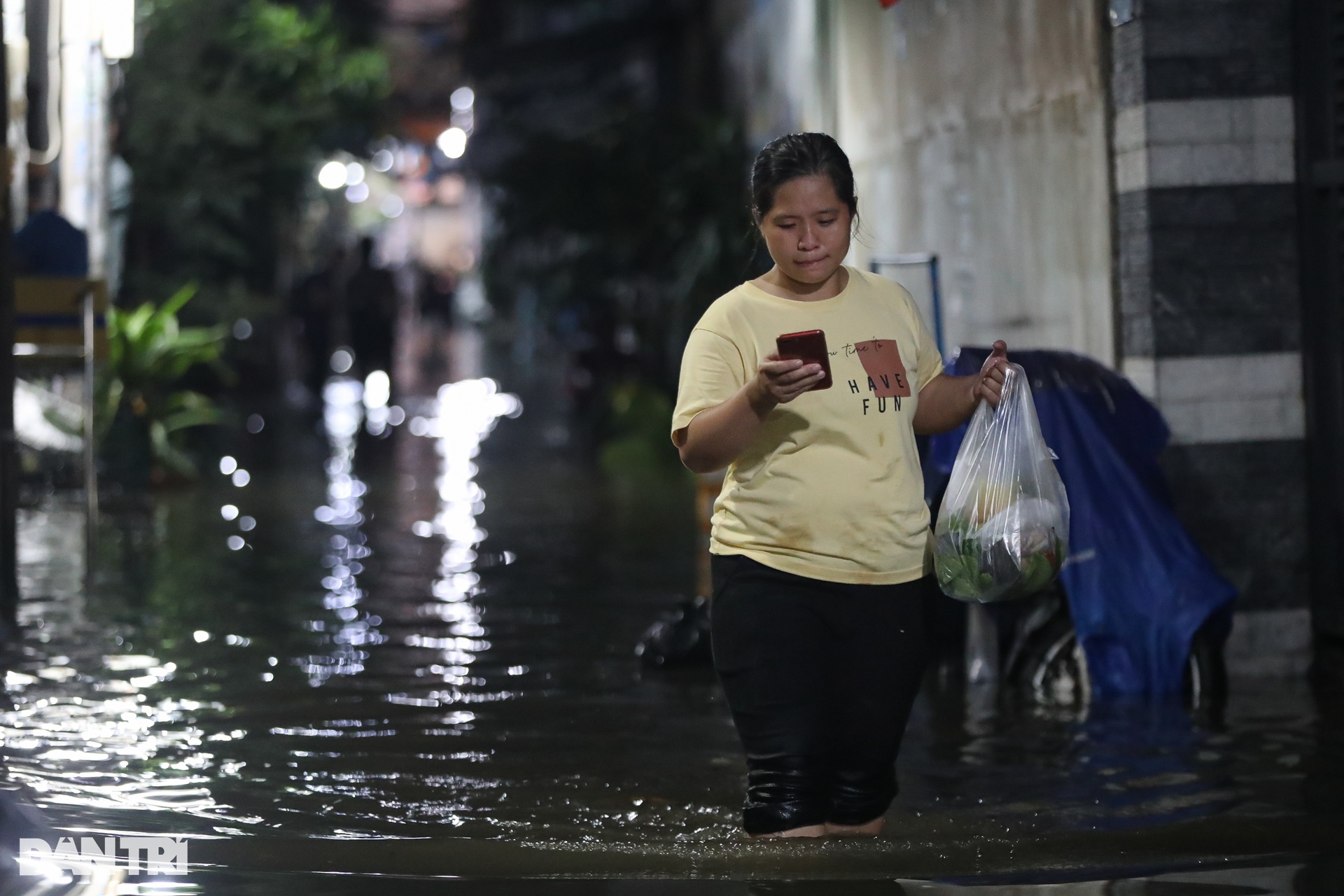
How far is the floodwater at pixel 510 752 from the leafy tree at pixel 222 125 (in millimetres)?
8318

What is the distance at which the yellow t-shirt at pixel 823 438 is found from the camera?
4.27 metres

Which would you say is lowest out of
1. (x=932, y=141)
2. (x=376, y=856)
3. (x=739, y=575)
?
(x=376, y=856)

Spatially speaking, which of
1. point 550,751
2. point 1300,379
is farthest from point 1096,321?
point 550,751

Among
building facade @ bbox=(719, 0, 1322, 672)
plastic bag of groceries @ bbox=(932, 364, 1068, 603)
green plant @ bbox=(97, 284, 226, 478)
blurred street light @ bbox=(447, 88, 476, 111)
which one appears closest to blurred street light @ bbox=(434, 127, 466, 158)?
blurred street light @ bbox=(447, 88, 476, 111)

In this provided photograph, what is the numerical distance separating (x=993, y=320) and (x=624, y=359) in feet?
38.6

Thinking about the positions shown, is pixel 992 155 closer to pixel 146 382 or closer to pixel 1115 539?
pixel 1115 539

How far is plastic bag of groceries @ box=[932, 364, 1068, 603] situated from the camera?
453 cm

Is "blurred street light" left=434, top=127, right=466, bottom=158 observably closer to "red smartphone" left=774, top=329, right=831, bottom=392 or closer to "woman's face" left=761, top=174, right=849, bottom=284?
"woman's face" left=761, top=174, right=849, bottom=284

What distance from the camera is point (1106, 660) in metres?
6.65

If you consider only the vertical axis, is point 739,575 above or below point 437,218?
below

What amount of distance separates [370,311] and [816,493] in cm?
1856

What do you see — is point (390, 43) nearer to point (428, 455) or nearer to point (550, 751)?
point (428, 455)

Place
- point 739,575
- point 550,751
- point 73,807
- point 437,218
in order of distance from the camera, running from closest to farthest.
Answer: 1. point 739,575
2. point 73,807
3. point 550,751
4. point 437,218

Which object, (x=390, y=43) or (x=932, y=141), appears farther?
(x=390, y=43)
